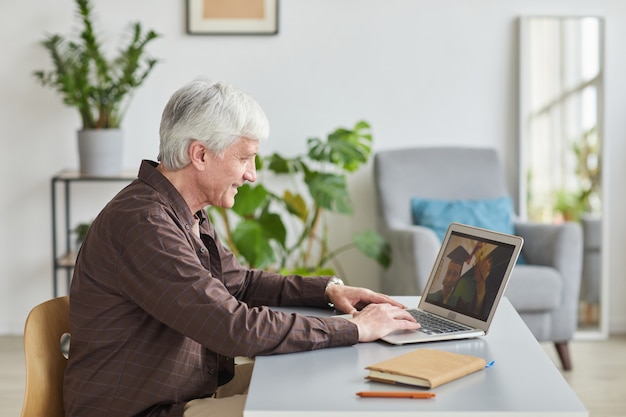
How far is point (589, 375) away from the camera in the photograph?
390 centimetres

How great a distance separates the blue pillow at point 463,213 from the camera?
4230 millimetres

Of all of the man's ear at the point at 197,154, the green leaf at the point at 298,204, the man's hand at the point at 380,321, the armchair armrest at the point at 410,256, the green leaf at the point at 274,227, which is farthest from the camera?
the green leaf at the point at 298,204

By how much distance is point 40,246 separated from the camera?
4648mm

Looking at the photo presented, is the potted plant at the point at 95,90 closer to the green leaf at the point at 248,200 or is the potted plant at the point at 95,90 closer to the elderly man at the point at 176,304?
the green leaf at the point at 248,200

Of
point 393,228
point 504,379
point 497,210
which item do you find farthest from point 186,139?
point 497,210

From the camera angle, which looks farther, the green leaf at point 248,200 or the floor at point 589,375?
the green leaf at point 248,200

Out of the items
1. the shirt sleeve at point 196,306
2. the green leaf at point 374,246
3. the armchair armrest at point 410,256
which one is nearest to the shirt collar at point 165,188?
the shirt sleeve at point 196,306

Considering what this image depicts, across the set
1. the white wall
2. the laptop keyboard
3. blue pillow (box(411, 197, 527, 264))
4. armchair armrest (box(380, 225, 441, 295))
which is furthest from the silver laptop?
the white wall

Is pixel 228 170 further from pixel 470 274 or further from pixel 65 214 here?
pixel 65 214

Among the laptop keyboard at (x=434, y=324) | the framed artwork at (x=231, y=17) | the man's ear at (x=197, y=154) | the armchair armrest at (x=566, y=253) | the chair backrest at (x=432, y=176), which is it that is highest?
the framed artwork at (x=231, y=17)

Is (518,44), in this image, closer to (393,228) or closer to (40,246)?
(393,228)

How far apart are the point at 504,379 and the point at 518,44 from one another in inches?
131

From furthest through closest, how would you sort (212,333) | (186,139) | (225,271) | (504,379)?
(225,271), (186,139), (212,333), (504,379)

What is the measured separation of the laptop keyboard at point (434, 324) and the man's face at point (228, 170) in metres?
0.48
